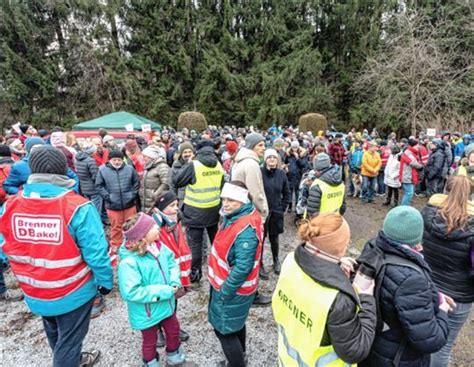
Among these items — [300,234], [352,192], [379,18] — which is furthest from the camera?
[379,18]

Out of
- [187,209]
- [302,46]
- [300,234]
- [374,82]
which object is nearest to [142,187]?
[187,209]

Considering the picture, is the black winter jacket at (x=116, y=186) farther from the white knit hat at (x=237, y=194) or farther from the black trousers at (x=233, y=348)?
the black trousers at (x=233, y=348)

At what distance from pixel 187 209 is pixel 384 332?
2.78 m

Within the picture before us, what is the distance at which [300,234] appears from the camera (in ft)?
5.60

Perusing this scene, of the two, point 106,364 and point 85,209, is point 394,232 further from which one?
point 106,364

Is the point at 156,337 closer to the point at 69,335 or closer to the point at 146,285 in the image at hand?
the point at 146,285

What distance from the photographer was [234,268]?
7.55ft

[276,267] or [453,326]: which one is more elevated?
[453,326]

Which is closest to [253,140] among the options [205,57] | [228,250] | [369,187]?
[228,250]

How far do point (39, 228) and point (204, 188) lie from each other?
6.77 feet

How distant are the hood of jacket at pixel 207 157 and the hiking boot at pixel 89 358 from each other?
2.35m

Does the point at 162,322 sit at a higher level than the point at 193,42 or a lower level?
lower

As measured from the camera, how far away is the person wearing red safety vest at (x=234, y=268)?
2.33 metres

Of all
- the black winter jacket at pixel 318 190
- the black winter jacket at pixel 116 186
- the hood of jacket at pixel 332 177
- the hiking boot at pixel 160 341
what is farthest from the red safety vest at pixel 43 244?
the hood of jacket at pixel 332 177
